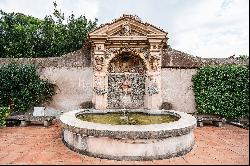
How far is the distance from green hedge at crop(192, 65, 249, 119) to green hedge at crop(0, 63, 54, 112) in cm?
643

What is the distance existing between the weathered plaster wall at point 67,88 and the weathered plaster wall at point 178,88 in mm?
3251

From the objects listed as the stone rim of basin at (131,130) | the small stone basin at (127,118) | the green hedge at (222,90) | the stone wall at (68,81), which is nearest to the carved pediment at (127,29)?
the stone wall at (68,81)

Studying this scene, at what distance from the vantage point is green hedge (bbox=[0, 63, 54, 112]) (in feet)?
41.3

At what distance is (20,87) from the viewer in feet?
41.8

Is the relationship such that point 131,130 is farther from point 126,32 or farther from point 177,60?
point 177,60

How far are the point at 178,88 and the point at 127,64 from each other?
242 cm

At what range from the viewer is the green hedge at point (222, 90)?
1252cm

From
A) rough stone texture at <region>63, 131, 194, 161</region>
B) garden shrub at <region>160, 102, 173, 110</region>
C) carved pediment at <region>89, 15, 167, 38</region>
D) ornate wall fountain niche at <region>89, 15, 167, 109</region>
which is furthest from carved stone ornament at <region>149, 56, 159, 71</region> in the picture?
rough stone texture at <region>63, 131, 194, 161</region>

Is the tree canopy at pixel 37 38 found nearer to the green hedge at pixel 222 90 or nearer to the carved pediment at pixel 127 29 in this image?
the carved pediment at pixel 127 29

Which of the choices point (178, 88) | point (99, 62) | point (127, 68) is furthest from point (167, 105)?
point (99, 62)

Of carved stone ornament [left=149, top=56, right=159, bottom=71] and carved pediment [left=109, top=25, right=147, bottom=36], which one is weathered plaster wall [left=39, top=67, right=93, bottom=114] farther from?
carved stone ornament [left=149, top=56, right=159, bottom=71]

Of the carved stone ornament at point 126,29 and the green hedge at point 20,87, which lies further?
the green hedge at point 20,87

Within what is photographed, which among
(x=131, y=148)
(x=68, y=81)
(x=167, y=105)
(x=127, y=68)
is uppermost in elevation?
(x=127, y=68)

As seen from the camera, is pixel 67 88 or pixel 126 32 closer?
pixel 126 32
